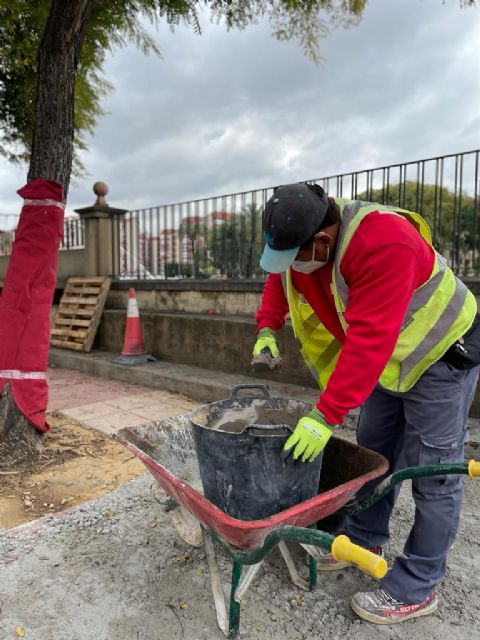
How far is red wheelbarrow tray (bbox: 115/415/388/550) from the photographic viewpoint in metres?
1.48

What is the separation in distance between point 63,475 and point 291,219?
8.72 feet

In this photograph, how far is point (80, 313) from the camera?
8.03 m

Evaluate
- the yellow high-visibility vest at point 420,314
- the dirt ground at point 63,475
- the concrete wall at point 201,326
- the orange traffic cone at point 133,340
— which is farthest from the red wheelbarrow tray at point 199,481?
the orange traffic cone at point 133,340

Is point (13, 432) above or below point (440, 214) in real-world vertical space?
below

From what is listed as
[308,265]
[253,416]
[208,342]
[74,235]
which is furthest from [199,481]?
[74,235]

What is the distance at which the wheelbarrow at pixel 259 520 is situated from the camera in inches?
55.2

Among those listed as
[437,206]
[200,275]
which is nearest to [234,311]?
[200,275]

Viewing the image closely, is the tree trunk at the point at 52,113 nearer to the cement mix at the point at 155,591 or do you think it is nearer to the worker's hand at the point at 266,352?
the cement mix at the point at 155,591

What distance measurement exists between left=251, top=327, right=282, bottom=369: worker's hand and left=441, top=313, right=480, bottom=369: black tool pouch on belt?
2.35 ft

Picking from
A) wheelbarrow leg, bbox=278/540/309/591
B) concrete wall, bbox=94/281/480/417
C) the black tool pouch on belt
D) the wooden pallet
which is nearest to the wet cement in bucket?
wheelbarrow leg, bbox=278/540/309/591

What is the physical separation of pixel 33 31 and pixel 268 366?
5551mm

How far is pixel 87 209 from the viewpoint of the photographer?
870 cm

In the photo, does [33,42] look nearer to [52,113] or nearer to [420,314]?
[52,113]

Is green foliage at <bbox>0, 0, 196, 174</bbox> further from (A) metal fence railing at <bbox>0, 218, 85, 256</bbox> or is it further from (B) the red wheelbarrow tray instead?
(B) the red wheelbarrow tray
